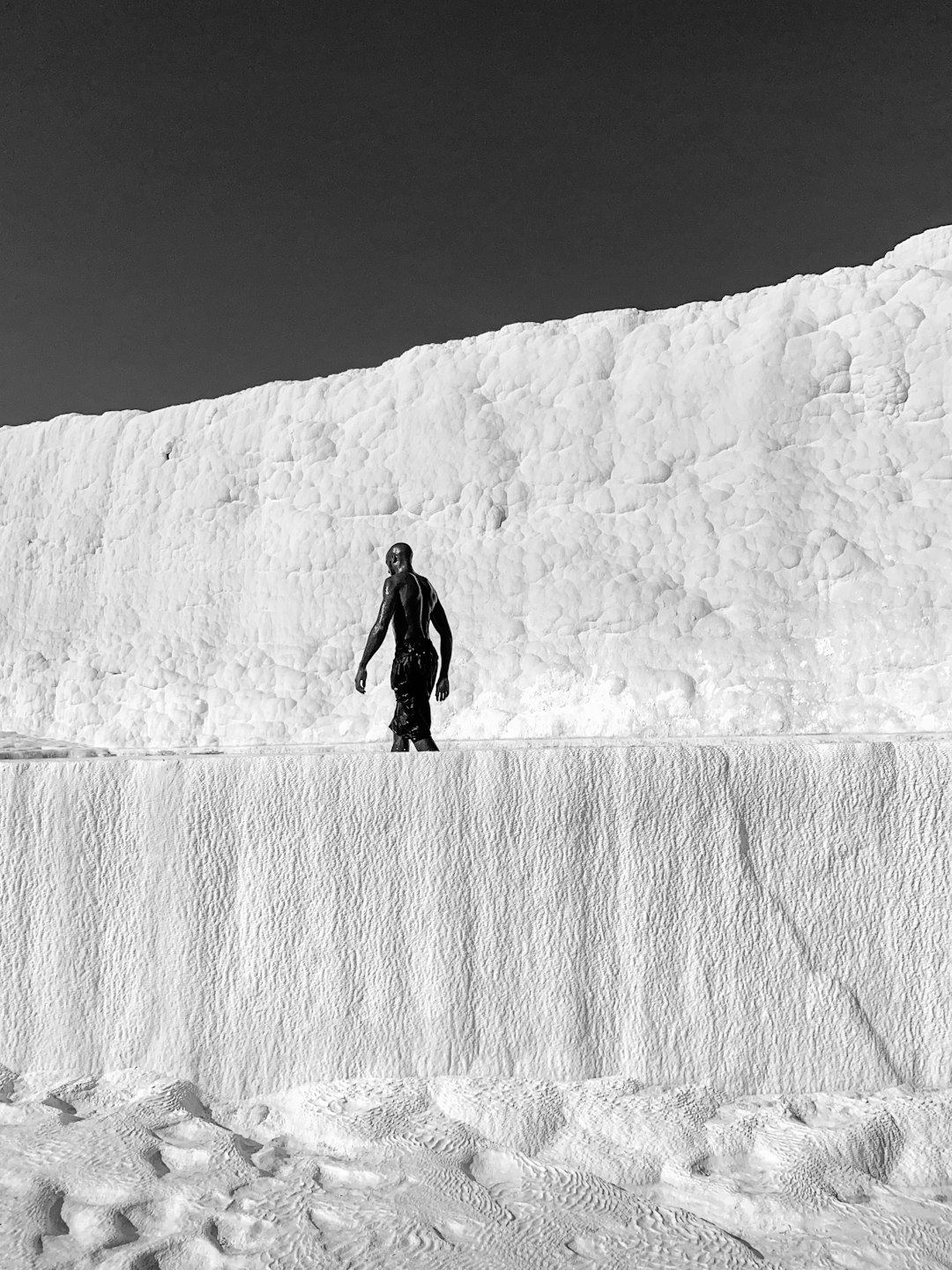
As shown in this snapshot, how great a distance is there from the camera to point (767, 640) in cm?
1100

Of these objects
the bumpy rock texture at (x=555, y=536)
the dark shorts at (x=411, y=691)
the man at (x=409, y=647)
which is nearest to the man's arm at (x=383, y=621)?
the man at (x=409, y=647)

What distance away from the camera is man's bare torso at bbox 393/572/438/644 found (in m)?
4.28

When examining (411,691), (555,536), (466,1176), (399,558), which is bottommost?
(466,1176)

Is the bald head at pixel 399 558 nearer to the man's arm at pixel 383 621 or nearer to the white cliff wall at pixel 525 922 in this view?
the man's arm at pixel 383 621

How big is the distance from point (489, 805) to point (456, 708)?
28.2 ft

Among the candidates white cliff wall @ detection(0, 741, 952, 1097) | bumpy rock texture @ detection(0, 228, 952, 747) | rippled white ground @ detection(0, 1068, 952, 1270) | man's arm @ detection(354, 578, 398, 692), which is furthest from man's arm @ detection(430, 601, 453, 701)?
bumpy rock texture @ detection(0, 228, 952, 747)

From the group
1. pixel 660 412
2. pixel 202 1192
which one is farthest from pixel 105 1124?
pixel 660 412

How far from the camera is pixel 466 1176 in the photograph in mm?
2627

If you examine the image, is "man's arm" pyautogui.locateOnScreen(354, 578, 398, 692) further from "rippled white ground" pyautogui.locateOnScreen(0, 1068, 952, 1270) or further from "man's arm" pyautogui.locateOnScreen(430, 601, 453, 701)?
"rippled white ground" pyautogui.locateOnScreen(0, 1068, 952, 1270)

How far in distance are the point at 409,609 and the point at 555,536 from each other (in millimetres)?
8344

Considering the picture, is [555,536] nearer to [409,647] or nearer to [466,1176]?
[409,647]

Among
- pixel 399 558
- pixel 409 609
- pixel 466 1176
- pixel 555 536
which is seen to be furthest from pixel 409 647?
pixel 555 536

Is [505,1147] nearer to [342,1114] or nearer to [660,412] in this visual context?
[342,1114]

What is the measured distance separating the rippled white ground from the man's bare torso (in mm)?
1851
